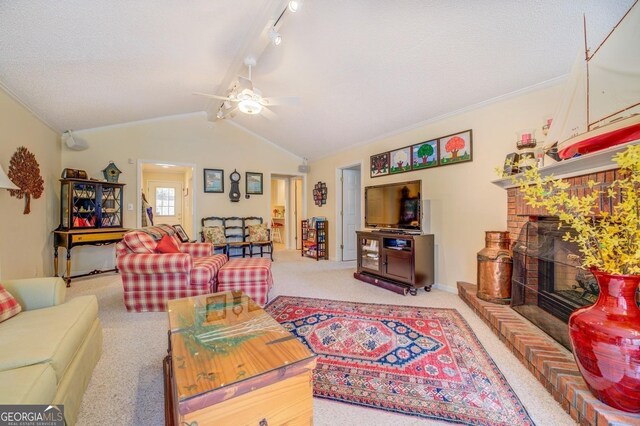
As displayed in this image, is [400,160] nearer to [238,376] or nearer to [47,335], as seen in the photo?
[238,376]

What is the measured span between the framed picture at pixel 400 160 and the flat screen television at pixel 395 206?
18.6 inches

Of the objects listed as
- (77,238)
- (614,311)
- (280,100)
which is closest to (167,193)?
(77,238)

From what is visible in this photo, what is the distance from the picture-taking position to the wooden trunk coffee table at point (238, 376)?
90 centimetres

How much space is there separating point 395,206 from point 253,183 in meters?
3.47

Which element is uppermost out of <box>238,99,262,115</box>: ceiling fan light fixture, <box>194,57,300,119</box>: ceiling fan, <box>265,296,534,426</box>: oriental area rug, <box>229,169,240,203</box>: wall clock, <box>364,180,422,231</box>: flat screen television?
<box>194,57,300,119</box>: ceiling fan

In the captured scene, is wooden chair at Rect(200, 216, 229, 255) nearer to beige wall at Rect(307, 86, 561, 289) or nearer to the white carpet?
the white carpet

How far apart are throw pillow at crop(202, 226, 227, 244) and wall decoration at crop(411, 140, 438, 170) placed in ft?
12.6

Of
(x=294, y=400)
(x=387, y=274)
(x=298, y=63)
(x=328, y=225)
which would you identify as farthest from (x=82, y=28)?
(x=328, y=225)

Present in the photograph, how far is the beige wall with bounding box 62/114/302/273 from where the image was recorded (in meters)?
4.49

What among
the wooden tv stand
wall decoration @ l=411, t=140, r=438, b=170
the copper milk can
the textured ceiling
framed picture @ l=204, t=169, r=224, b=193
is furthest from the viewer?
framed picture @ l=204, t=169, r=224, b=193

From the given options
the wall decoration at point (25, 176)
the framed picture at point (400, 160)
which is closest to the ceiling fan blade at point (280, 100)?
the framed picture at point (400, 160)

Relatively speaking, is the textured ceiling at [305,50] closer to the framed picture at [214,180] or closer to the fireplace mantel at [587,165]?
the fireplace mantel at [587,165]

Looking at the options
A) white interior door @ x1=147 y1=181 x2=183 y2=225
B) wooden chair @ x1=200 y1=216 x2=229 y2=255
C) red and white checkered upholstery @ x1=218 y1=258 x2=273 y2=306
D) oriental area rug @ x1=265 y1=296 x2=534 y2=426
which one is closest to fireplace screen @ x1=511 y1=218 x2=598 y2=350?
oriental area rug @ x1=265 y1=296 x2=534 y2=426

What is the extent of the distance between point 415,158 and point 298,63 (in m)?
2.04
